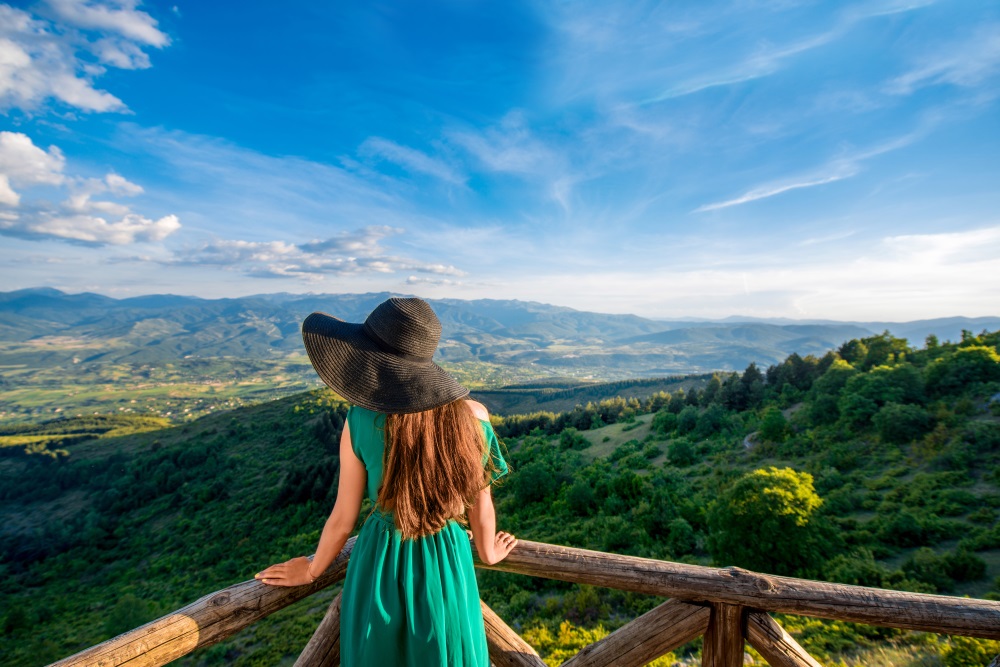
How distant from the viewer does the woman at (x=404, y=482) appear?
1725 millimetres

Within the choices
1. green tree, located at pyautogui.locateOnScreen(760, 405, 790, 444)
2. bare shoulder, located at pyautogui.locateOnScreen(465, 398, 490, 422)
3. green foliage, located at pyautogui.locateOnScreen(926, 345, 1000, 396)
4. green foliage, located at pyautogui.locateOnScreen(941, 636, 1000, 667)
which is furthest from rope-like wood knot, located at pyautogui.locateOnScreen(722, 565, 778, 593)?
green foliage, located at pyautogui.locateOnScreen(926, 345, 1000, 396)

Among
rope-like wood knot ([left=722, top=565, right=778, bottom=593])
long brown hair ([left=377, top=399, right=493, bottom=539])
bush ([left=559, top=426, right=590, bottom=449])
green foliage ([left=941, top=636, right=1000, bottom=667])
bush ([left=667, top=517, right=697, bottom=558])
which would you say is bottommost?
bush ([left=559, top=426, right=590, bottom=449])

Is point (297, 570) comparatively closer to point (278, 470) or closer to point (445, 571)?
point (445, 571)

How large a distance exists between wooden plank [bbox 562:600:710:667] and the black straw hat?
1963 millimetres

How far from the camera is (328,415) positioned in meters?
49.7

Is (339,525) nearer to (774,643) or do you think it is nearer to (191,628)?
(191,628)

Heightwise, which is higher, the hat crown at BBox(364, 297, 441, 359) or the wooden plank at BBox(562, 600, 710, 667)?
the hat crown at BBox(364, 297, 441, 359)

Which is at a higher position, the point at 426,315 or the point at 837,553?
the point at 426,315

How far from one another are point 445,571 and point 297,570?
3.00 ft

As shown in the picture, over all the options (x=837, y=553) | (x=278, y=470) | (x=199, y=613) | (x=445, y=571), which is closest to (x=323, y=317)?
(x=445, y=571)

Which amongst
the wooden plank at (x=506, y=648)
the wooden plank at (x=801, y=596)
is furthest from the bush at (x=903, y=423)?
the wooden plank at (x=506, y=648)

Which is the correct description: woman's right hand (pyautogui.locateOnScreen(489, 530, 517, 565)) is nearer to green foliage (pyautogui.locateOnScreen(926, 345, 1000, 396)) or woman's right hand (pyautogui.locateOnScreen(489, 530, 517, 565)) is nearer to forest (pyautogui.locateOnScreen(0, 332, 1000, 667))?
forest (pyautogui.locateOnScreen(0, 332, 1000, 667))

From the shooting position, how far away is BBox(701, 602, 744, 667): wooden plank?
2.41m

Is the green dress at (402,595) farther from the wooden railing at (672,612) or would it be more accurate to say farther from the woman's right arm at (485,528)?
the wooden railing at (672,612)
